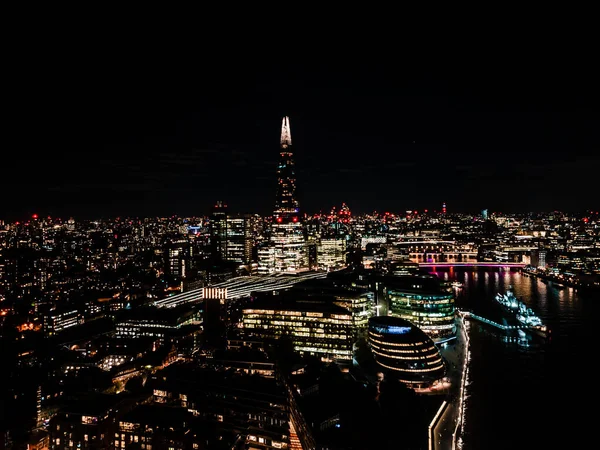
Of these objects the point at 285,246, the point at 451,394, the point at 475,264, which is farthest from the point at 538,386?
the point at 475,264

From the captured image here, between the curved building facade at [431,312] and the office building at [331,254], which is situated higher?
the office building at [331,254]

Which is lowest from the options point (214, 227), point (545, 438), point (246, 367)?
point (545, 438)

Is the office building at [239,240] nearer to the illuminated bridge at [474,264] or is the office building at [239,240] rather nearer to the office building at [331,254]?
the office building at [331,254]

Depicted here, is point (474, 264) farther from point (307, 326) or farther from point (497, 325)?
point (307, 326)

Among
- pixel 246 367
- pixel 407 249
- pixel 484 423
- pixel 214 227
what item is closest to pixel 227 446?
pixel 246 367

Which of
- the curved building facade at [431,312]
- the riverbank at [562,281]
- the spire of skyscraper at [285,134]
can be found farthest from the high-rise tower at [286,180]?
the curved building facade at [431,312]

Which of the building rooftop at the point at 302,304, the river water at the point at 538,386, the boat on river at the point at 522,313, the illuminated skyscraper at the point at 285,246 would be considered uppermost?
the illuminated skyscraper at the point at 285,246

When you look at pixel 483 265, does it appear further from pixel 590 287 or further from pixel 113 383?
pixel 113 383
